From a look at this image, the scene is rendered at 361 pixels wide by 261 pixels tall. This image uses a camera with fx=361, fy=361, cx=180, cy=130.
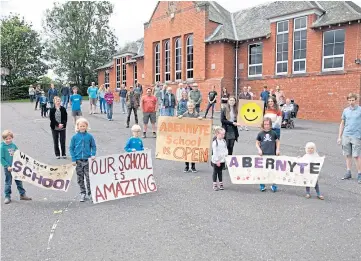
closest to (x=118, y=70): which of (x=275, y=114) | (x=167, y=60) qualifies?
(x=167, y=60)

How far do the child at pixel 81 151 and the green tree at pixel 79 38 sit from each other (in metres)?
46.8

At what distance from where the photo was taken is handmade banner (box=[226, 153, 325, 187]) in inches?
281

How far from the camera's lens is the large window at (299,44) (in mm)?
22828

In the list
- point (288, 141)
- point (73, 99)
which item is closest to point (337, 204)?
point (288, 141)

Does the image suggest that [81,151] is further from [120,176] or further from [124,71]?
[124,71]

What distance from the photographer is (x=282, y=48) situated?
24016 mm

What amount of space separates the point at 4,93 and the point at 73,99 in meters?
36.1

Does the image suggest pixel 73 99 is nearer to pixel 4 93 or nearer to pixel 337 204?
pixel 337 204

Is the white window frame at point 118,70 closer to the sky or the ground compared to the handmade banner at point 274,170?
closer to the sky

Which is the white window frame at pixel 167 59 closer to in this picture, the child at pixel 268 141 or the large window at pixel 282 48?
the large window at pixel 282 48

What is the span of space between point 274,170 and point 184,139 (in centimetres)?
272

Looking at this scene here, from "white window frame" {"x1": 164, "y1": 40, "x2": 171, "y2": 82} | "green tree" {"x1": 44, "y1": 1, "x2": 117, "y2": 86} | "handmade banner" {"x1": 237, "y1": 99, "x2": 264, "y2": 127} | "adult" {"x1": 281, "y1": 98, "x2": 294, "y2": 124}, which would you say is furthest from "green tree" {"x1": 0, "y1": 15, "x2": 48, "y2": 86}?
"handmade banner" {"x1": 237, "y1": 99, "x2": 264, "y2": 127}

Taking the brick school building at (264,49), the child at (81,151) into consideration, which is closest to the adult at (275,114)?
the child at (81,151)

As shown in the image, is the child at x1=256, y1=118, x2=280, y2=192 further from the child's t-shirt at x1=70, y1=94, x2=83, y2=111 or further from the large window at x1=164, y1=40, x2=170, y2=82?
the large window at x1=164, y1=40, x2=170, y2=82
